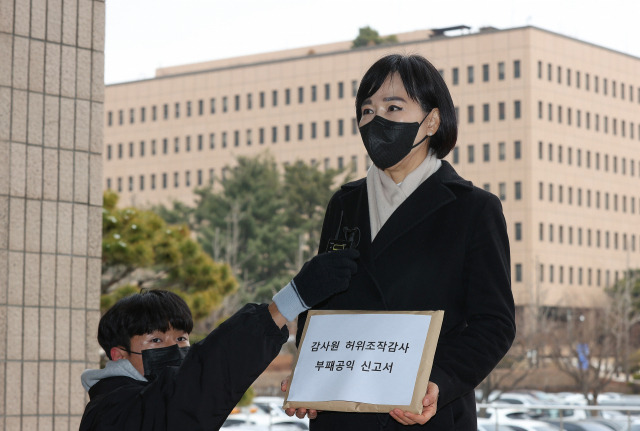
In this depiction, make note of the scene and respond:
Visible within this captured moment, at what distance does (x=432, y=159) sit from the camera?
9.82 ft

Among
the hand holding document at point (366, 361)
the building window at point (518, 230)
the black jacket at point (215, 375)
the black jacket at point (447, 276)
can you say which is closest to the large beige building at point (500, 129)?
the building window at point (518, 230)

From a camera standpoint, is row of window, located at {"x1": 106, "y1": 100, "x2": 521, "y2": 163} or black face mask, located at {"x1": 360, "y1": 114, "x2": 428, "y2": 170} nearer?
black face mask, located at {"x1": 360, "y1": 114, "x2": 428, "y2": 170}

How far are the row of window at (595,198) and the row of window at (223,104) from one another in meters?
13.3

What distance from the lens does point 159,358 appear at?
306 cm

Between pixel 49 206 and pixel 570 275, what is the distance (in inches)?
2762

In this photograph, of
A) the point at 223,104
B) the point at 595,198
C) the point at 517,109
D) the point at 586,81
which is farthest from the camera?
the point at 223,104

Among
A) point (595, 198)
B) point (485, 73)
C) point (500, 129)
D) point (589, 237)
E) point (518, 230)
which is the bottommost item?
point (589, 237)

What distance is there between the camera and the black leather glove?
Answer: 2.32 m

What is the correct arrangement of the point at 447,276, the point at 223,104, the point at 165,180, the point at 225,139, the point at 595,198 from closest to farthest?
the point at 447,276, the point at 595,198, the point at 225,139, the point at 223,104, the point at 165,180

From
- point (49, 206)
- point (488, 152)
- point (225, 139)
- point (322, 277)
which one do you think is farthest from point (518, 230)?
point (322, 277)

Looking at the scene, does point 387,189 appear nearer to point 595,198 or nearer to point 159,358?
point 159,358

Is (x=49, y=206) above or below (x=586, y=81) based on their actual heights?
below

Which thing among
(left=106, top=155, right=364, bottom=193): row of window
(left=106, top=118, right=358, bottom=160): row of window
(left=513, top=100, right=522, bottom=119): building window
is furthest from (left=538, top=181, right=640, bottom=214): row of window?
(left=106, top=155, right=364, bottom=193): row of window

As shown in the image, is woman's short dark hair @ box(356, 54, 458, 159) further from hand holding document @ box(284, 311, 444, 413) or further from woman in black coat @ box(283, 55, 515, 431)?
hand holding document @ box(284, 311, 444, 413)
